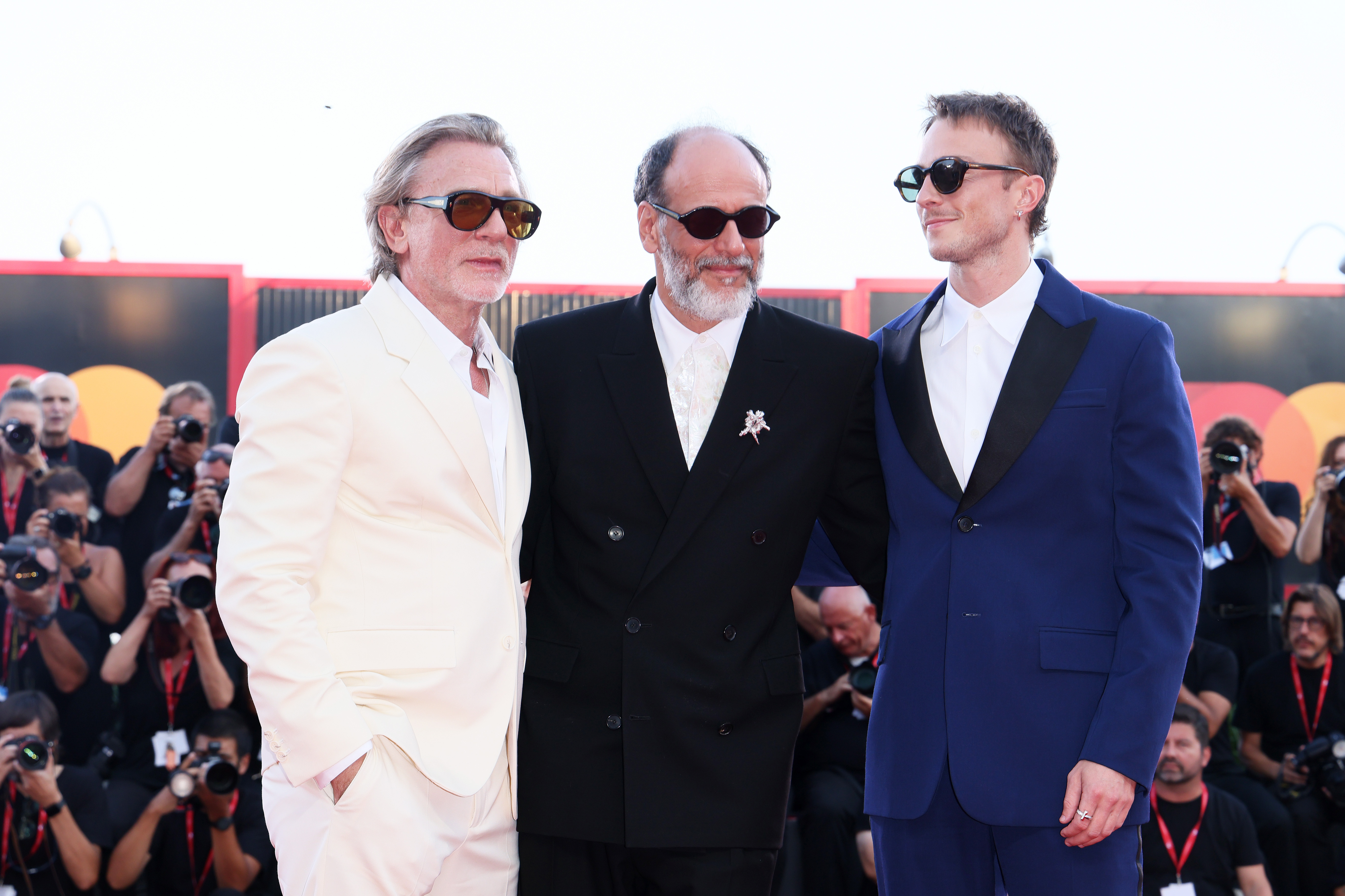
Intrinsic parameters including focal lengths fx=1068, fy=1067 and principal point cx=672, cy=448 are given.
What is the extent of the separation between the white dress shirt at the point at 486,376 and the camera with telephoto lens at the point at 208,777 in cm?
341

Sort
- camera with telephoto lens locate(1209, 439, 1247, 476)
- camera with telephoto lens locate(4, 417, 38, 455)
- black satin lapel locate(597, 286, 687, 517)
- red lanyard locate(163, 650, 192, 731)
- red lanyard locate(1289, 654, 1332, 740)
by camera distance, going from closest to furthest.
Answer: black satin lapel locate(597, 286, 687, 517) < red lanyard locate(163, 650, 192, 731) < camera with telephoto lens locate(4, 417, 38, 455) < red lanyard locate(1289, 654, 1332, 740) < camera with telephoto lens locate(1209, 439, 1247, 476)

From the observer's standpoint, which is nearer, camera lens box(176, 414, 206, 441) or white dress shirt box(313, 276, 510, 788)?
white dress shirt box(313, 276, 510, 788)

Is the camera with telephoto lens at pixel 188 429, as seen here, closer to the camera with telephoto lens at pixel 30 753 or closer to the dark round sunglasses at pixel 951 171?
the camera with telephoto lens at pixel 30 753

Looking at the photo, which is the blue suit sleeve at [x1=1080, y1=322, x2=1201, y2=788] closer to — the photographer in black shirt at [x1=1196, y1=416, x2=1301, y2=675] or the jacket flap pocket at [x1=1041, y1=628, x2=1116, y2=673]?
the jacket flap pocket at [x1=1041, y1=628, x2=1116, y2=673]

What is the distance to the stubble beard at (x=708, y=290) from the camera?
2.67 metres

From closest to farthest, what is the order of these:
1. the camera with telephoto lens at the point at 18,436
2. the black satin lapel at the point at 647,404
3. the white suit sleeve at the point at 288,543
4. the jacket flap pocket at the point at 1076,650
→ the white suit sleeve at the point at 288,543 < the jacket flap pocket at the point at 1076,650 < the black satin lapel at the point at 647,404 < the camera with telephoto lens at the point at 18,436

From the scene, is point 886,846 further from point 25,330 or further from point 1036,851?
point 25,330

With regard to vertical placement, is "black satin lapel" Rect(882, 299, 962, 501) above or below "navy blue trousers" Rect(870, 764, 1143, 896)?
above

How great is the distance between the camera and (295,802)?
2174 mm

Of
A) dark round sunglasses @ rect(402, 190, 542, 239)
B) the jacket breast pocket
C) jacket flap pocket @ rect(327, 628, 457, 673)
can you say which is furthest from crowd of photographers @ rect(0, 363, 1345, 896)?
dark round sunglasses @ rect(402, 190, 542, 239)

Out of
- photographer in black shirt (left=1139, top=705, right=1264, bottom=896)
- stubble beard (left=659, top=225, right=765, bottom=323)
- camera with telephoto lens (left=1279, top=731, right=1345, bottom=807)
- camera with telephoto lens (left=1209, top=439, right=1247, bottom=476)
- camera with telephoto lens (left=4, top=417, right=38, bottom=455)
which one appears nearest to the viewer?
stubble beard (left=659, top=225, right=765, bottom=323)

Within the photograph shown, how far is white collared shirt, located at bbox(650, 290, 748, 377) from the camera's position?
2.71m

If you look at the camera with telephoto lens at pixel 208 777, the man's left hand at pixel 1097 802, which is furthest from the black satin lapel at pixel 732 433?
the camera with telephoto lens at pixel 208 777

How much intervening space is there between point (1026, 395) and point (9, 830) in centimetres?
522
